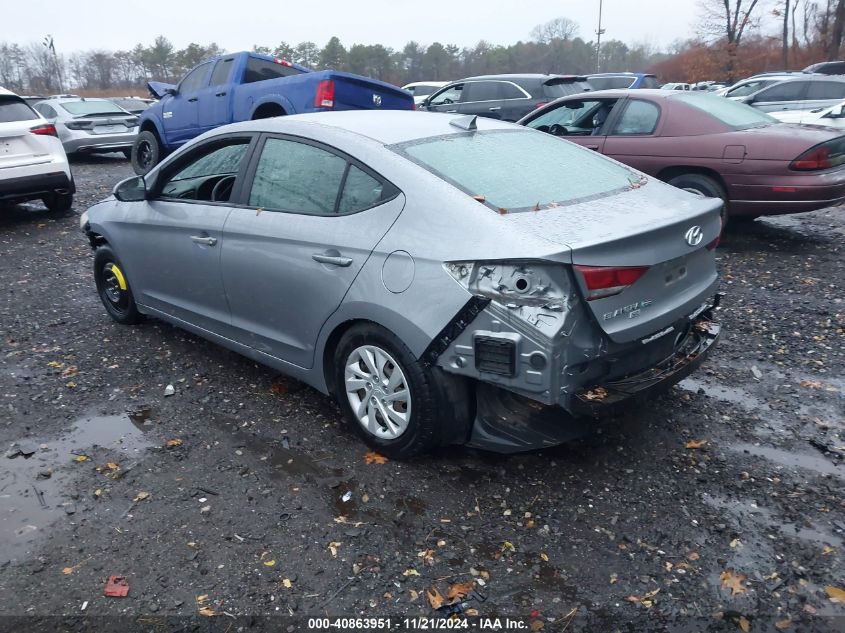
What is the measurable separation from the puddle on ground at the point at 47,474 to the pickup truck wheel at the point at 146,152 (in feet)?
28.2

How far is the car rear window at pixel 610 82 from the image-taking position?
17.4 metres

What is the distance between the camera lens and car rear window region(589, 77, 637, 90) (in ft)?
57.0

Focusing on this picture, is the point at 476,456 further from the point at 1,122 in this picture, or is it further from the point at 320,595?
the point at 1,122

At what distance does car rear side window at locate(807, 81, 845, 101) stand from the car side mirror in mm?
15944

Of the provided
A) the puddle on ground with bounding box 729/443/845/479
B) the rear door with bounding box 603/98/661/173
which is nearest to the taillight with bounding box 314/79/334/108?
the rear door with bounding box 603/98/661/173

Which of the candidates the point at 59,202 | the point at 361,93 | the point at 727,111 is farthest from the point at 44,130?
the point at 727,111

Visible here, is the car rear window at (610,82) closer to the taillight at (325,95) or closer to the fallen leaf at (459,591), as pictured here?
Result: the taillight at (325,95)

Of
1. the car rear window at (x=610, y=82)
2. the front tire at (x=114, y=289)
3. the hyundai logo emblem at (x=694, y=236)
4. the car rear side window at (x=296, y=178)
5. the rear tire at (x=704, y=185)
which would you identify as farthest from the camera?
the car rear window at (x=610, y=82)

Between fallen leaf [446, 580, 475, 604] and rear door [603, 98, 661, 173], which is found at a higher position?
rear door [603, 98, 661, 173]

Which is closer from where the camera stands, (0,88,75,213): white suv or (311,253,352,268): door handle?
(311,253,352,268): door handle

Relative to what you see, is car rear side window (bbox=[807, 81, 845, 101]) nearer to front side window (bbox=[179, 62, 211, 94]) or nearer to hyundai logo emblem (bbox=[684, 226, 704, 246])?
front side window (bbox=[179, 62, 211, 94])

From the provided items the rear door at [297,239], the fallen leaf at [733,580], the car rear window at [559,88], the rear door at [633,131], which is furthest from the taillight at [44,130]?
the fallen leaf at [733,580]

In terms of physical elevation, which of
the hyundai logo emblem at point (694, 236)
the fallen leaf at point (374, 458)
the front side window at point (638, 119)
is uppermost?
the front side window at point (638, 119)

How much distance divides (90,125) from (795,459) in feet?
49.7
